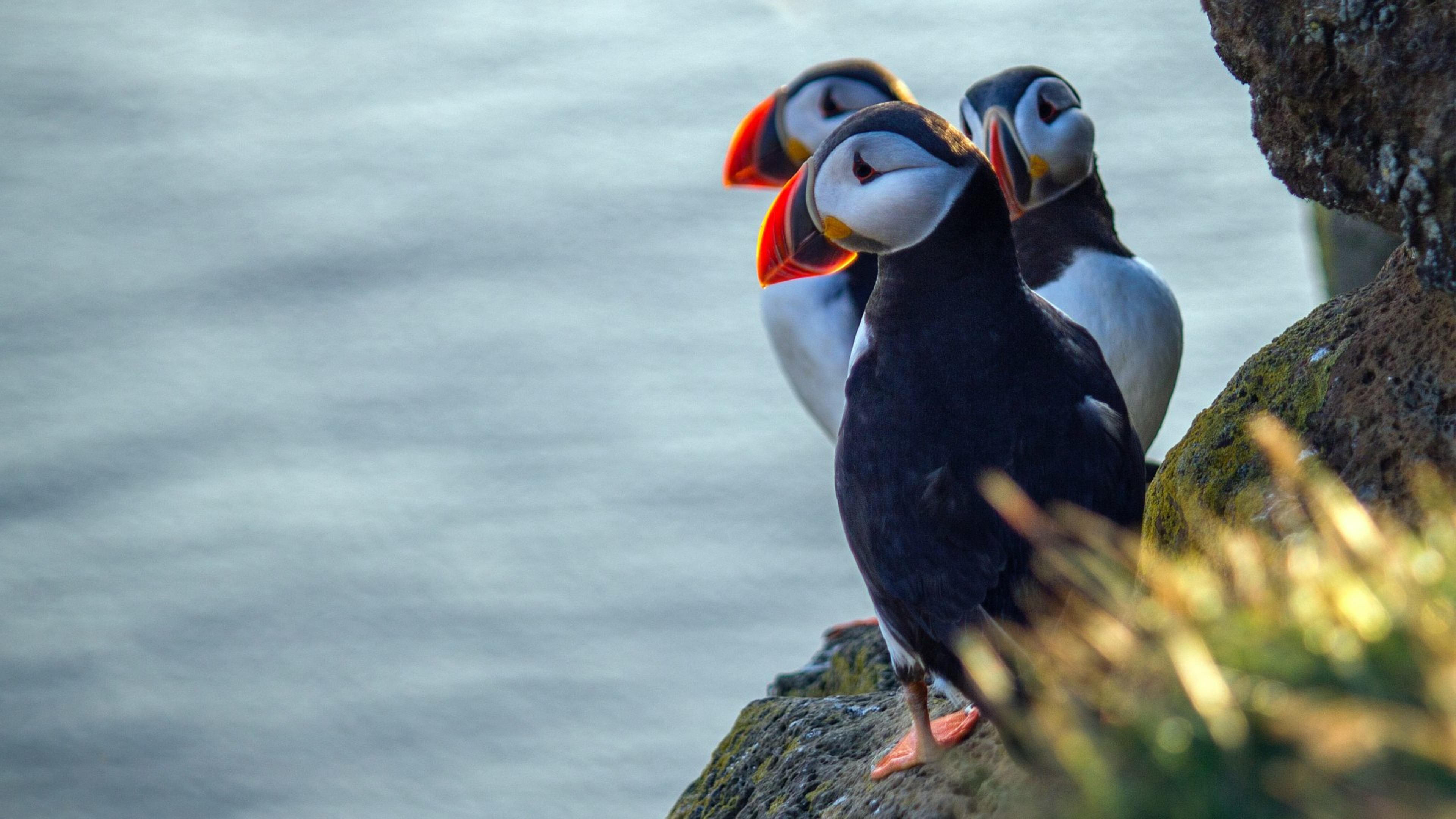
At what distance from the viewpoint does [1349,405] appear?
2.91m

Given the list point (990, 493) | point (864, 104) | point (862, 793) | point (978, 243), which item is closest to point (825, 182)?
point (978, 243)

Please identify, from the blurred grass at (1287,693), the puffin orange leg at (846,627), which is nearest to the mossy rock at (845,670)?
the puffin orange leg at (846,627)

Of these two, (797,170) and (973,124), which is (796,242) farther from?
(797,170)

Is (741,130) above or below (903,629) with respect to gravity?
above

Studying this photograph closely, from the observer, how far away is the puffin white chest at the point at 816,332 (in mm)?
5336

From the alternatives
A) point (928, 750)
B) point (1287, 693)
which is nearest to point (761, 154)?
point (928, 750)

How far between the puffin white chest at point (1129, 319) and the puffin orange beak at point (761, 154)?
1.80 meters

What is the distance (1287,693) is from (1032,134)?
11.1ft

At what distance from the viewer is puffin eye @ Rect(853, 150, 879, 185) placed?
3033 mm

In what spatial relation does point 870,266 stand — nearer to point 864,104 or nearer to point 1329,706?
point 864,104

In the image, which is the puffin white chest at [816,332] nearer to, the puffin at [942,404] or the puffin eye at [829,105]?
the puffin eye at [829,105]

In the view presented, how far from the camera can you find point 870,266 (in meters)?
5.40

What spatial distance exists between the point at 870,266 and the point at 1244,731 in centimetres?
408

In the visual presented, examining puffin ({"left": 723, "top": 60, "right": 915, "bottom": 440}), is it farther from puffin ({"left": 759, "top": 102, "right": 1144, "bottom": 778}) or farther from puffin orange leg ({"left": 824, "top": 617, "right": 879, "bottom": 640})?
puffin ({"left": 759, "top": 102, "right": 1144, "bottom": 778})
